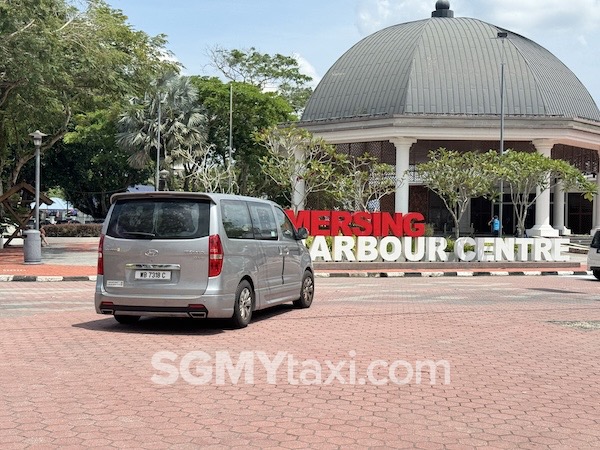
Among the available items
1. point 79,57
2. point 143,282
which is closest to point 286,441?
point 143,282

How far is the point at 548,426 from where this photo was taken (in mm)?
6137

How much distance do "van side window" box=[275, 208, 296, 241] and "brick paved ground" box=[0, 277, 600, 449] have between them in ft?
4.29

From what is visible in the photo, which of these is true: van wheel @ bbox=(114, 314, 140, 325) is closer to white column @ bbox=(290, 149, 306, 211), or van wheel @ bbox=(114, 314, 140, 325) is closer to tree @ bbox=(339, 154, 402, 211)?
white column @ bbox=(290, 149, 306, 211)

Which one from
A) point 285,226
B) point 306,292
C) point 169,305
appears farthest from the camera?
point 306,292

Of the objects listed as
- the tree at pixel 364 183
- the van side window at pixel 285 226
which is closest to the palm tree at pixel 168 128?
the tree at pixel 364 183

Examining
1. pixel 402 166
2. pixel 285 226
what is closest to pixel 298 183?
pixel 402 166

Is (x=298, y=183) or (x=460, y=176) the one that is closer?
(x=460, y=176)

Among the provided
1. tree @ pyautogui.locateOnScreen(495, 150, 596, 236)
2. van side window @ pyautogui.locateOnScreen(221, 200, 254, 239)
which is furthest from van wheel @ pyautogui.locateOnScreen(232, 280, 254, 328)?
tree @ pyautogui.locateOnScreen(495, 150, 596, 236)

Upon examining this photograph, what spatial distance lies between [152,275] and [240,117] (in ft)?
156

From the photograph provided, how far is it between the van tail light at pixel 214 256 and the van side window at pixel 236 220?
34 cm

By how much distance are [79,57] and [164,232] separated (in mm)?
18552

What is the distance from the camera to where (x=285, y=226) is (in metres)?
13.1

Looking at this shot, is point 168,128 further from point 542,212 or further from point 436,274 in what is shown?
point 436,274

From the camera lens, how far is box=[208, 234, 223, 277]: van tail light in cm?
1043
